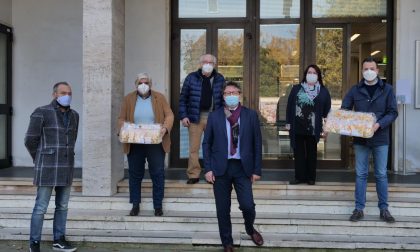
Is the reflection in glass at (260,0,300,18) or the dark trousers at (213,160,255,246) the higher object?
the reflection in glass at (260,0,300,18)

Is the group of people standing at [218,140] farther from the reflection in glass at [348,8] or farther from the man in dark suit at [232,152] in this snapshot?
the reflection in glass at [348,8]

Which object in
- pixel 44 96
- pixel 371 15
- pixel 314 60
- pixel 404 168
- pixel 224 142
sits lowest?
pixel 404 168

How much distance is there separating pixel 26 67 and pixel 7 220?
378 centimetres

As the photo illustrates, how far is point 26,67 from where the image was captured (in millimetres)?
9195

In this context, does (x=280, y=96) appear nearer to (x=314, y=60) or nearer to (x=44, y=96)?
(x=314, y=60)

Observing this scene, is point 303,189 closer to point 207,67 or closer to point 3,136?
point 207,67

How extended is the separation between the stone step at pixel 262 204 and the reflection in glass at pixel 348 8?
3725 mm

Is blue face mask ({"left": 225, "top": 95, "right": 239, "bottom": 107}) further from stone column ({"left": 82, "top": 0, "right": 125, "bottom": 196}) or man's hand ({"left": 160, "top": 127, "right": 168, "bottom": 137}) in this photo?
stone column ({"left": 82, "top": 0, "right": 125, "bottom": 196})

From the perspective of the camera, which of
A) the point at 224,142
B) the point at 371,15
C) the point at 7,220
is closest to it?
the point at 224,142

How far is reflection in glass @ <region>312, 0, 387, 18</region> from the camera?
28.7ft

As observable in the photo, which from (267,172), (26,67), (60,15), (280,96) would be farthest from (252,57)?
(26,67)

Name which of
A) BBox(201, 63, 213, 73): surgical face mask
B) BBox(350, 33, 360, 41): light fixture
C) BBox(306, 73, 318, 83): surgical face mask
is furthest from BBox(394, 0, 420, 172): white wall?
BBox(201, 63, 213, 73): surgical face mask

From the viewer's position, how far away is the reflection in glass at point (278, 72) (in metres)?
8.88

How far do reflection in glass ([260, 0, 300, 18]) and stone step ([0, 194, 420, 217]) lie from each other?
370cm
